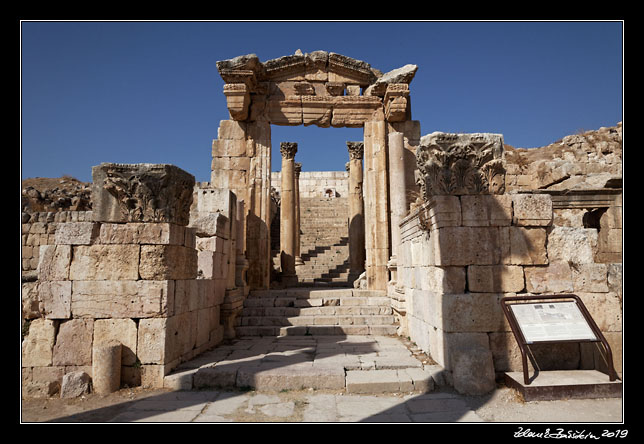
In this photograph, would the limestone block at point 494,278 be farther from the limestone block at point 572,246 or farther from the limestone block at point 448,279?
the limestone block at point 572,246

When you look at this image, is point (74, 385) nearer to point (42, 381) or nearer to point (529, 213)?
point (42, 381)

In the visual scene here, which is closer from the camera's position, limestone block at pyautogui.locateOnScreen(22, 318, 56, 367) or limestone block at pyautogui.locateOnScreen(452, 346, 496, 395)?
limestone block at pyautogui.locateOnScreen(452, 346, 496, 395)

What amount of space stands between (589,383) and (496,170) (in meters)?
2.47

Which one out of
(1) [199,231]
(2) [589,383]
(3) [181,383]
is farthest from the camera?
(1) [199,231]

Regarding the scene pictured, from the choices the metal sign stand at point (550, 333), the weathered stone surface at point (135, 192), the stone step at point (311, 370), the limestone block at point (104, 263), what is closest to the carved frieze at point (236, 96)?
the weathered stone surface at point (135, 192)

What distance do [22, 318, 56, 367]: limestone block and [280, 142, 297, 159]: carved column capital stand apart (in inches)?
400

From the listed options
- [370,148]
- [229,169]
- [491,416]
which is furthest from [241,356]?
[370,148]

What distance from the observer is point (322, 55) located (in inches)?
416

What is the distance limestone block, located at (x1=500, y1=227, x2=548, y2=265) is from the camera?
4.90 meters

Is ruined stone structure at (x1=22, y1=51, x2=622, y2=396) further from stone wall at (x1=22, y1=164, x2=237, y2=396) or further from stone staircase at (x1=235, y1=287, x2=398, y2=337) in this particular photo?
stone staircase at (x1=235, y1=287, x2=398, y2=337)

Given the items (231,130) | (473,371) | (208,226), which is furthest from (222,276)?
(473,371)

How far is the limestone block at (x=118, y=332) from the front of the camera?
196 inches

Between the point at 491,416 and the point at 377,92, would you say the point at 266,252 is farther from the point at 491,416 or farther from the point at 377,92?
the point at 491,416

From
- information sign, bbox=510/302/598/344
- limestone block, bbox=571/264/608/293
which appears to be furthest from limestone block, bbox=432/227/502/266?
limestone block, bbox=571/264/608/293
